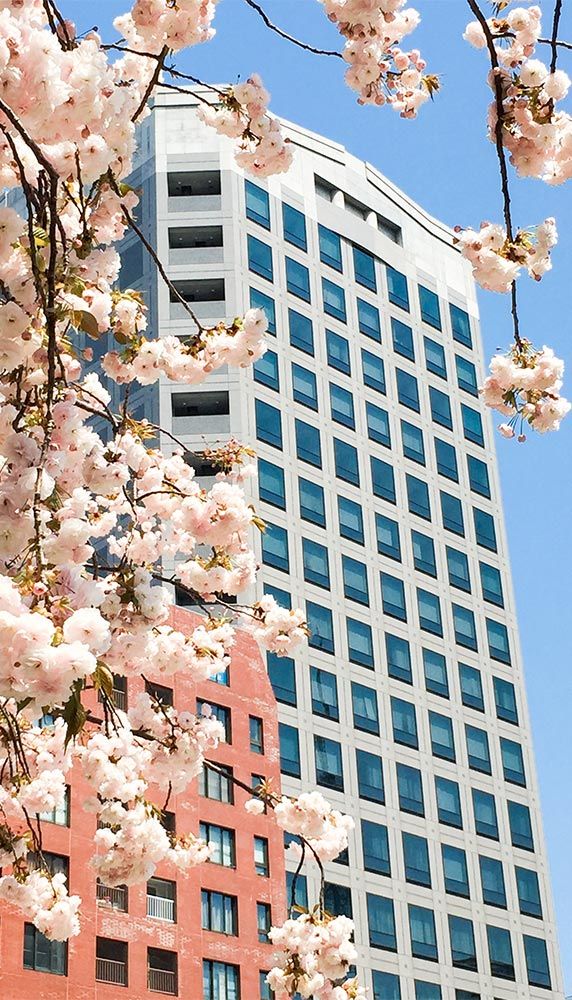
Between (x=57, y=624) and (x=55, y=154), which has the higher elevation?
(x=55, y=154)

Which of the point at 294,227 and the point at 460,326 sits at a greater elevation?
the point at 460,326

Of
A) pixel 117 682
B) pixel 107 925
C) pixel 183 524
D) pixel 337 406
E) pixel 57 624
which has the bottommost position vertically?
pixel 57 624

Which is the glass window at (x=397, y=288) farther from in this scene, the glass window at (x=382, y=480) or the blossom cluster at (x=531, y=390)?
the blossom cluster at (x=531, y=390)

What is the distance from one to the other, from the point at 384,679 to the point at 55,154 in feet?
162

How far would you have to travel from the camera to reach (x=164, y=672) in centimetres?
991

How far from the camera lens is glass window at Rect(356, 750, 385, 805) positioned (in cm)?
5072

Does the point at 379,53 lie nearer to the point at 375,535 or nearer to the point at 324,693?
the point at 324,693

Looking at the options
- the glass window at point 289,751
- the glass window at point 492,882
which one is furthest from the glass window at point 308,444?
the glass window at point 492,882

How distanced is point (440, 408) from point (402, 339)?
343cm

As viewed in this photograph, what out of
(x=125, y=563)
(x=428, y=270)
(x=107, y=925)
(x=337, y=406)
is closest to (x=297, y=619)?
(x=125, y=563)

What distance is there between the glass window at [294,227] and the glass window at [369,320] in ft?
12.4

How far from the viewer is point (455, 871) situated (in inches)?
2106

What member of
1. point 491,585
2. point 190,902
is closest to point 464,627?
point 491,585

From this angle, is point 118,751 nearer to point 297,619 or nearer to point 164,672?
point 164,672
